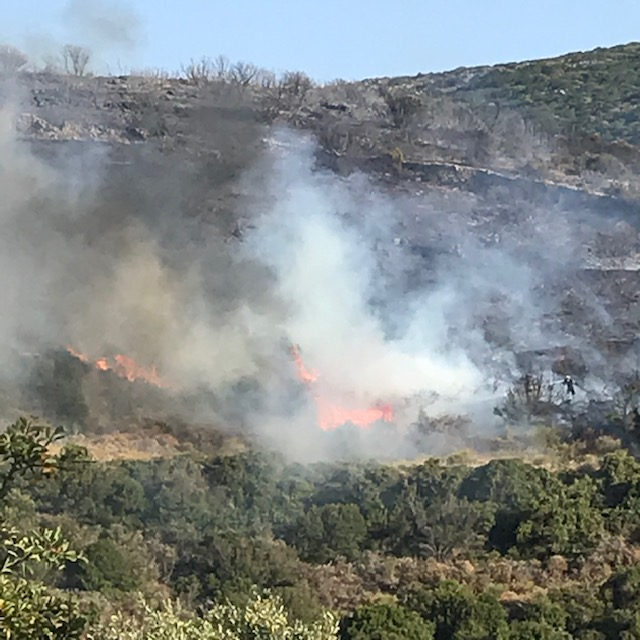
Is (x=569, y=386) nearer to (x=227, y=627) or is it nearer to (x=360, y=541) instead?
(x=360, y=541)

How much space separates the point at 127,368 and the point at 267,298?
4.53 m

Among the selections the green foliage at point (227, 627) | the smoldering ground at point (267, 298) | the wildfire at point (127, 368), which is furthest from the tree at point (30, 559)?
the wildfire at point (127, 368)

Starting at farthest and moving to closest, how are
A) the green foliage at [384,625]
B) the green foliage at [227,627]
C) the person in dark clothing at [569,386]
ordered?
the person in dark clothing at [569,386] < the green foliage at [384,625] < the green foliage at [227,627]

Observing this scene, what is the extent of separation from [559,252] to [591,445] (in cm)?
1861

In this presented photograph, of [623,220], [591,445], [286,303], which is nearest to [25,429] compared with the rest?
[591,445]

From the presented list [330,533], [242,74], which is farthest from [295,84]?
[330,533]

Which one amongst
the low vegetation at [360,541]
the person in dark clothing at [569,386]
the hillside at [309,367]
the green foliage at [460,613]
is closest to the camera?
the green foliage at [460,613]

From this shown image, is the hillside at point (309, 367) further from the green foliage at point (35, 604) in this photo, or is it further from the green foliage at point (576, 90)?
the green foliage at point (576, 90)

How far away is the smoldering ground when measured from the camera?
112 ft

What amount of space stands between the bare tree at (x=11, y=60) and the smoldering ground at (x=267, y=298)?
224 centimetres

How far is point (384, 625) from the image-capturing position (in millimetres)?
17828

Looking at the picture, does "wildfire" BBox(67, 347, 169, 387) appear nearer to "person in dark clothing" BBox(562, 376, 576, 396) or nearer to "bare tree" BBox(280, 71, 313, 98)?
"person in dark clothing" BBox(562, 376, 576, 396)

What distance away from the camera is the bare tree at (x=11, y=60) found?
47.9 metres

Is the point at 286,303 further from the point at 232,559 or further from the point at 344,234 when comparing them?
the point at 232,559
